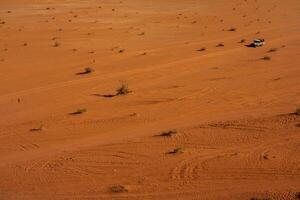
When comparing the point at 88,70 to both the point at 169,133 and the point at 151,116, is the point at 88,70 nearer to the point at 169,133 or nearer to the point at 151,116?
the point at 151,116

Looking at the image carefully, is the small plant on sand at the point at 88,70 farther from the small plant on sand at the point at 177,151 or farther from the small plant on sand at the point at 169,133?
the small plant on sand at the point at 177,151

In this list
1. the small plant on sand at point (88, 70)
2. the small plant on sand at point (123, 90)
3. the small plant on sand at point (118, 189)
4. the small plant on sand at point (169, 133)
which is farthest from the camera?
the small plant on sand at point (88, 70)

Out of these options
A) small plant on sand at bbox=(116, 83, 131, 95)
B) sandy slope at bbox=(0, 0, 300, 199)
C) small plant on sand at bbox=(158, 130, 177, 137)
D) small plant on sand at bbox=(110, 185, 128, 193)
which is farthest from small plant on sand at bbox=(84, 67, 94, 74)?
small plant on sand at bbox=(110, 185, 128, 193)

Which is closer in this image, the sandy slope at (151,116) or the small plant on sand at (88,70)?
the sandy slope at (151,116)

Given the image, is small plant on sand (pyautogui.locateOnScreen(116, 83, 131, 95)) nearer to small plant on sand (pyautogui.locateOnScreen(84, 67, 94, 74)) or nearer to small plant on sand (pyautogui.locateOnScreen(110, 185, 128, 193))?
small plant on sand (pyautogui.locateOnScreen(84, 67, 94, 74))

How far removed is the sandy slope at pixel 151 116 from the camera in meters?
9.83

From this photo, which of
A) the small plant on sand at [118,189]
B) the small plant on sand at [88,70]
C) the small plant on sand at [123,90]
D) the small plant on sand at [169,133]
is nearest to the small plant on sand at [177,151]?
the small plant on sand at [169,133]

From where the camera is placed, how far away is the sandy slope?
32.2 ft

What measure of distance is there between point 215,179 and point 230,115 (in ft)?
13.2

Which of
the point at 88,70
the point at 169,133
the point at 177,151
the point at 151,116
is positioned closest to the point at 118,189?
the point at 177,151

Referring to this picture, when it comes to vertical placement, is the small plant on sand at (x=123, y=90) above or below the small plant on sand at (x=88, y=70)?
below

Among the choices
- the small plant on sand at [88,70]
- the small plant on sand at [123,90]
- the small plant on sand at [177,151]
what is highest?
the small plant on sand at [88,70]

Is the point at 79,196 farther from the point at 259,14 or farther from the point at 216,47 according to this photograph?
the point at 259,14

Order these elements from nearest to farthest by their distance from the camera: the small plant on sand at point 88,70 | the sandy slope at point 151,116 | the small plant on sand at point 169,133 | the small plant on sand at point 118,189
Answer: the small plant on sand at point 118,189 → the sandy slope at point 151,116 → the small plant on sand at point 169,133 → the small plant on sand at point 88,70
